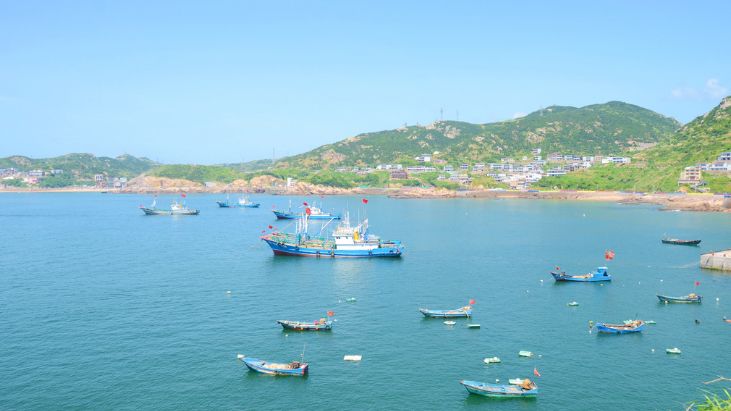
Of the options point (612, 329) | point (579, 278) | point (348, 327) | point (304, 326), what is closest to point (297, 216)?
point (579, 278)

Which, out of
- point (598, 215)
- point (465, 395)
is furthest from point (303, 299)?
point (598, 215)

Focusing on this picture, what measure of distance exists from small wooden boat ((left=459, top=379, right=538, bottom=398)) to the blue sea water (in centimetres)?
69

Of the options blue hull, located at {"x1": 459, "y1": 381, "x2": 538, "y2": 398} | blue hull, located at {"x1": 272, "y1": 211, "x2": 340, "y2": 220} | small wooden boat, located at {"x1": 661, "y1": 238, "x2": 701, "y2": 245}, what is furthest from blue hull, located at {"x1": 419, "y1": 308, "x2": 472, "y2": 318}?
blue hull, located at {"x1": 272, "y1": 211, "x2": 340, "y2": 220}

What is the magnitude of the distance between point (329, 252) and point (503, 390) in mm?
59976

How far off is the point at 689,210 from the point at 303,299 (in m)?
167

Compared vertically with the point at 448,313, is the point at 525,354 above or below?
below

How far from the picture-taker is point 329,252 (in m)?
97.2

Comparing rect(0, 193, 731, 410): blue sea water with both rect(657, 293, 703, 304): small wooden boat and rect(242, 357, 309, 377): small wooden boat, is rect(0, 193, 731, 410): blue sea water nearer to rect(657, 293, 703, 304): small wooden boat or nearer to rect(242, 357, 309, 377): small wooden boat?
rect(242, 357, 309, 377): small wooden boat

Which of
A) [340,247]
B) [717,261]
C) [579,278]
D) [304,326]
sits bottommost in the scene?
[304,326]

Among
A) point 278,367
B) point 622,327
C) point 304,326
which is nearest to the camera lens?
point 278,367

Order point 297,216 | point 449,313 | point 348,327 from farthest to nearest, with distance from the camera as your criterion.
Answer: point 297,216 < point 449,313 < point 348,327

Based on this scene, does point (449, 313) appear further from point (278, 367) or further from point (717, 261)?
point (717, 261)

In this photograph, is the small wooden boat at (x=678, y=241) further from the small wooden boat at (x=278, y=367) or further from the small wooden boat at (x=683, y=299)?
the small wooden boat at (x=278, y=367)

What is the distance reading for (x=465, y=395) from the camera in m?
40.2
